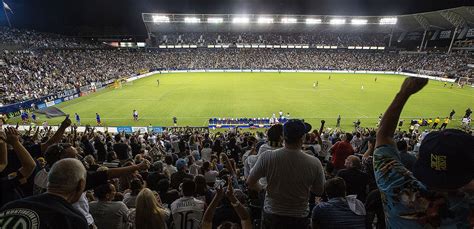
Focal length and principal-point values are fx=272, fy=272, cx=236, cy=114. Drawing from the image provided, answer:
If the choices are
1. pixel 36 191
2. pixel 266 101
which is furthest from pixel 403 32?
pixel 36 191

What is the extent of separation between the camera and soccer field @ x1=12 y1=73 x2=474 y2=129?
29812 mm

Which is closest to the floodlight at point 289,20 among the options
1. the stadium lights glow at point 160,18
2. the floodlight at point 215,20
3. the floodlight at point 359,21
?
the floodlight at point 359,21

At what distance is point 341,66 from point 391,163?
8008 centimetres

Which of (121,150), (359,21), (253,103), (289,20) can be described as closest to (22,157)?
(121,150)

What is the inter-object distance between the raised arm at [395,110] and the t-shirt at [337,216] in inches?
66.7

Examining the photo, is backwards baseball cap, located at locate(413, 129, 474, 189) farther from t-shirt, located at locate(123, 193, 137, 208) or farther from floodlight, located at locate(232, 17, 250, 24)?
floodlight, located at locate(232, 17, 250, 24)

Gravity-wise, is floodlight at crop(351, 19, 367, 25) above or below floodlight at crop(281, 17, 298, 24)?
above

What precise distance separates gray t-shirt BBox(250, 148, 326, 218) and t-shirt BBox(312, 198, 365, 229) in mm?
268

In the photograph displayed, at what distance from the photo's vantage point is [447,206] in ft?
5.90

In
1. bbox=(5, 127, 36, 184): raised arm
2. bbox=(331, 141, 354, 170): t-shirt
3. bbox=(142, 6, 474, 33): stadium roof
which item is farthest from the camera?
bbox=(142, 6, 474, 33): stadium roof

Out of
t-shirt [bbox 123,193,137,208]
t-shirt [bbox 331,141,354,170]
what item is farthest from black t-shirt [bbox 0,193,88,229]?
t-shirt [bbox 331,141,354,170]

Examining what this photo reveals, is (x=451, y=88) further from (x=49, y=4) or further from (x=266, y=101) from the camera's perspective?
(x=49, y=4)

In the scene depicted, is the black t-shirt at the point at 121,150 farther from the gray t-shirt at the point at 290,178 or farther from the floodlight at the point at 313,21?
the floodlight at the point at 313,21

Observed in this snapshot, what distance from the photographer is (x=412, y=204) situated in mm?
1873
